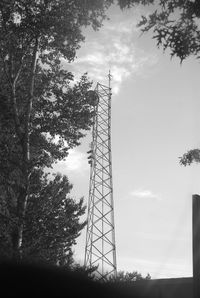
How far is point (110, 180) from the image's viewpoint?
2641cm

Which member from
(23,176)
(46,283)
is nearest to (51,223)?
(23,176)

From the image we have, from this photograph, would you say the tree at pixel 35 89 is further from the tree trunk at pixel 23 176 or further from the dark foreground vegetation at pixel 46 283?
the dark foreground vegetation at pixel 46 283

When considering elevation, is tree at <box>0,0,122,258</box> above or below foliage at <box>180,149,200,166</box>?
above

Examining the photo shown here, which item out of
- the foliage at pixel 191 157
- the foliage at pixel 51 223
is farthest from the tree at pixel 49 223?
the foliage at pixel 191 157

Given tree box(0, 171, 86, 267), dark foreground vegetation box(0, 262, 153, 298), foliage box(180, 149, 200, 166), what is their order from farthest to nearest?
tree box(0, 171, 86, 267), foliage box(180, 149, 200, 166), dark foreground vegetation box(0, 262, 153, 298)

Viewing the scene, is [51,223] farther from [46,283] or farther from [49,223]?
[46,283]

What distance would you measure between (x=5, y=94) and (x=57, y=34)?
10.9ft

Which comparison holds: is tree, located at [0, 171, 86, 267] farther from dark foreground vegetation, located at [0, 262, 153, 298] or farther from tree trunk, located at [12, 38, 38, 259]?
dark foreground vegetation, located at [0, 262, 153, 298]

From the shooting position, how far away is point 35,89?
1948 cm

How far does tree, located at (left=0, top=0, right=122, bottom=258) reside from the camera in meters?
17.0

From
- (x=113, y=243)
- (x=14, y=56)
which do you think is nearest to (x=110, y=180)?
(x=113, y=243)

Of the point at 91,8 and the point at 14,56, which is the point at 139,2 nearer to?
the point at 91,8

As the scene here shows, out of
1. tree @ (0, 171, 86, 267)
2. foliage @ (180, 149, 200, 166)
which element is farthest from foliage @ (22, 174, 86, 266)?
foliage @ (180, 149, 200, 166)

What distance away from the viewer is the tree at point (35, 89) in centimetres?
1700
